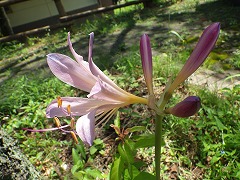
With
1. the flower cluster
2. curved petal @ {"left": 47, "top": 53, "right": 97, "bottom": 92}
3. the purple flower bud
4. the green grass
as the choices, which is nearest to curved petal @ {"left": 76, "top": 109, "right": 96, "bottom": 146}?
the flower cluster

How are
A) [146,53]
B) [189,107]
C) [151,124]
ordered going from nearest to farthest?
1. [189,107]
2. [146,53]
3. [151,124]

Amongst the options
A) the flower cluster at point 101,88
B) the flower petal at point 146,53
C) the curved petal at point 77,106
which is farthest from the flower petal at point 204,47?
the curved petal at point 77,106

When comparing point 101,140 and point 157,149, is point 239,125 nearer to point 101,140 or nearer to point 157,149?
point 101,140

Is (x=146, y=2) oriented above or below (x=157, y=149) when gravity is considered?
below

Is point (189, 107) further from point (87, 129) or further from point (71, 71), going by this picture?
point (71, 71)

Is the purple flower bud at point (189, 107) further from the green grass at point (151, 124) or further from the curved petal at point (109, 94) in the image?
the green grass at point (151, 124)

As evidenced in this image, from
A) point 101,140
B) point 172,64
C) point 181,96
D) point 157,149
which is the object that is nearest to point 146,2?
point 172,64

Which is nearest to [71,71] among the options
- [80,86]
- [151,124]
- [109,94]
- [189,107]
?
[80,86]
